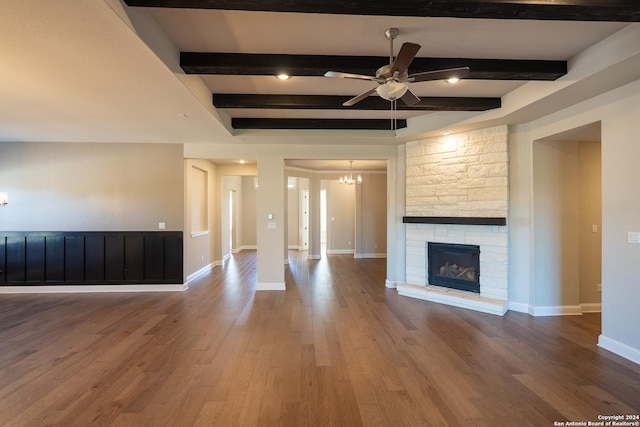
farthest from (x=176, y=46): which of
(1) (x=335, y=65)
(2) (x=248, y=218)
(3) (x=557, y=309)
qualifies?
(2) (x=248, y=218)

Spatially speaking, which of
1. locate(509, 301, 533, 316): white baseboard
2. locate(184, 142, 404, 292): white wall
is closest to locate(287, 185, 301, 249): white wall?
locate(184, 142, 404, 292): white wall

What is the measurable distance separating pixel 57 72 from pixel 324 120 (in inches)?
125

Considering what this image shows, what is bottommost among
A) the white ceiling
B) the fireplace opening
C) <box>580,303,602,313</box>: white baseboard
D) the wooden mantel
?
<box>580,303,602,313</box>: white baseboard

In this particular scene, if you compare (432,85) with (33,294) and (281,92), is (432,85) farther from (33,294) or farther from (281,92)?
(33,294)

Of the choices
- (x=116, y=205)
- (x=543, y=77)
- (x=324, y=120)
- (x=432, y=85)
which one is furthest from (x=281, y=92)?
(x=116, y=205)

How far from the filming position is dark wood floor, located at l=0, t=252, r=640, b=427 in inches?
82.5

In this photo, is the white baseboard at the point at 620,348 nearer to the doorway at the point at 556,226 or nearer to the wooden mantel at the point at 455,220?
the doorway at the point at 556,226

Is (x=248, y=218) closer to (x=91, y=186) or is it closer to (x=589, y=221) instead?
(x=91, y=186)

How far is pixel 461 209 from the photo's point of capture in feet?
15.1

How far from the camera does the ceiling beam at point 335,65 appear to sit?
9.09 feet

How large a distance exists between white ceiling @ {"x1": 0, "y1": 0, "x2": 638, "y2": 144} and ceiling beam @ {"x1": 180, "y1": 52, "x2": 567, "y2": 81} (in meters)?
0.07

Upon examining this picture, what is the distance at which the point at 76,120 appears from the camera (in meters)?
4.07

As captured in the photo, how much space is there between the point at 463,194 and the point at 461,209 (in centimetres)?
23

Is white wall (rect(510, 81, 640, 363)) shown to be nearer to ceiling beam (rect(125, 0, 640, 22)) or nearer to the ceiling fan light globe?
ceiling beam (rect(125, 0, 640, 22))
